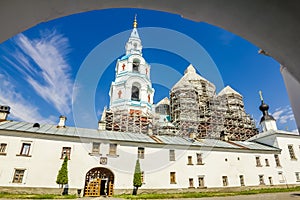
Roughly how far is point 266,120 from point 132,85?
25692 mm

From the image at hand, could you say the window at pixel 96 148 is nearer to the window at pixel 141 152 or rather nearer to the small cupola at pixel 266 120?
the window at pixel 141 152

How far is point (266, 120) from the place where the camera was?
35000mm

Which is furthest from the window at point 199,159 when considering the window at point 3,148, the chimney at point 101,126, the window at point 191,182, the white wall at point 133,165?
the window at point 3,148

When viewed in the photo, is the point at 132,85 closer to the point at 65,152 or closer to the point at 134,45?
the point at 134,45

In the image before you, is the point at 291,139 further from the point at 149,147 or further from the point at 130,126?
the point at 130,126

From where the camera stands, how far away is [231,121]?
4266 cm

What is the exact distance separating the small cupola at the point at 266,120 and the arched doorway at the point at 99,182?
2862 centimetres

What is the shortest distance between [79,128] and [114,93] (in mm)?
17818

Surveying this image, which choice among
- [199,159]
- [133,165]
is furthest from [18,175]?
[199,159]

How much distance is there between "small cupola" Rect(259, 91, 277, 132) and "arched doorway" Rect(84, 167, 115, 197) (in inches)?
1127

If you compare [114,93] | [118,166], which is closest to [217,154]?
[118,166]

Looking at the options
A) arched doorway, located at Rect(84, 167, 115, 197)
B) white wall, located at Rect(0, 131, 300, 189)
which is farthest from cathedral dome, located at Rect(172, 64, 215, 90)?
arched doorway, located at Rect(84, 167, 115, 197)

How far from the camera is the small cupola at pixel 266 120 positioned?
3462 cm

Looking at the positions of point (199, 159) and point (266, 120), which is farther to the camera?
point (266, 120)
